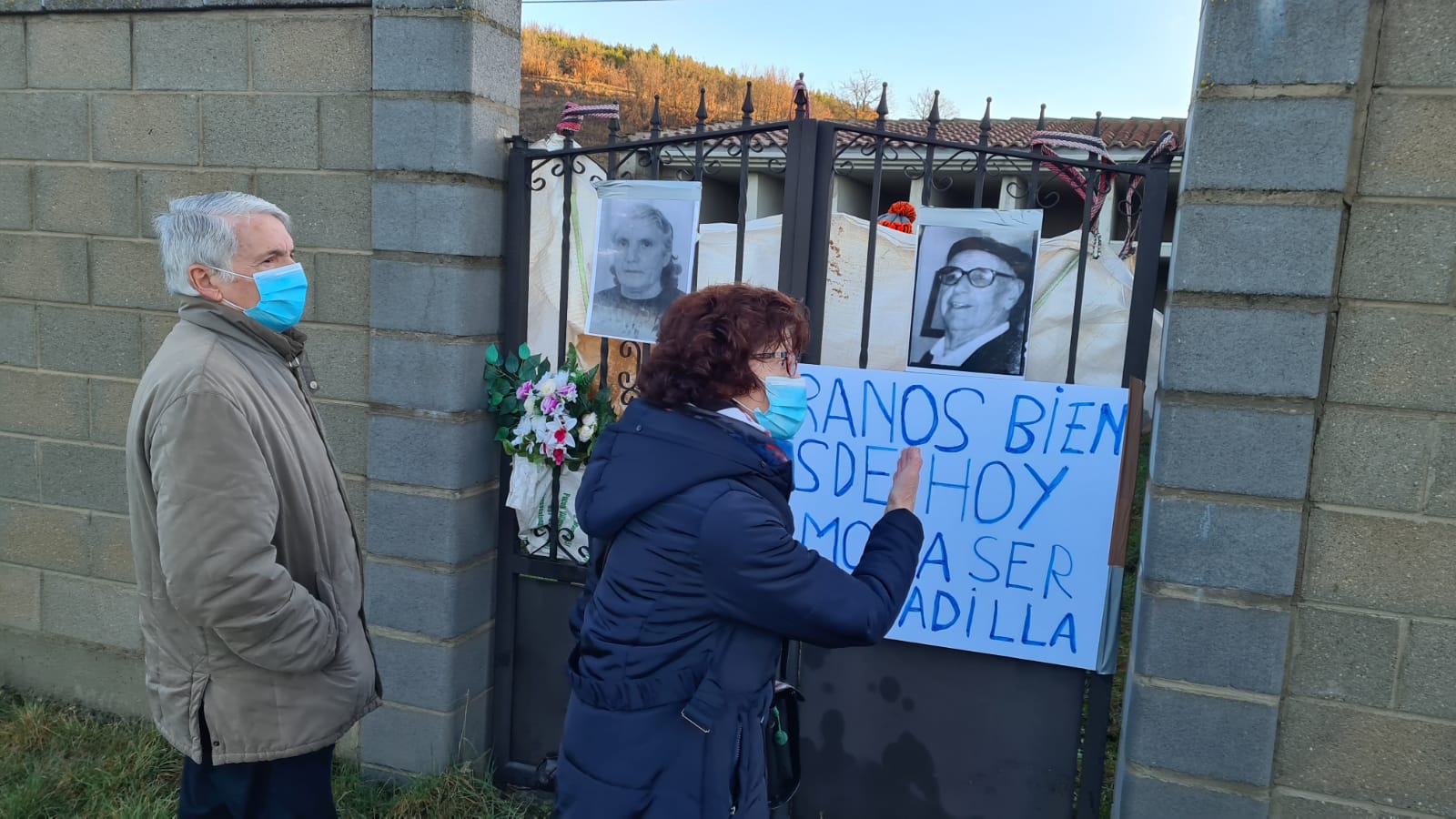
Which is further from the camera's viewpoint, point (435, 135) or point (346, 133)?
point (346, 133)

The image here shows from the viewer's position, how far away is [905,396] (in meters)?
3.02

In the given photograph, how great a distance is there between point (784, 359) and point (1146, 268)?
1322mm

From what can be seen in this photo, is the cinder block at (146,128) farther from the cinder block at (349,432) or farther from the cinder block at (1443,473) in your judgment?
the cinder block at (1443,473)

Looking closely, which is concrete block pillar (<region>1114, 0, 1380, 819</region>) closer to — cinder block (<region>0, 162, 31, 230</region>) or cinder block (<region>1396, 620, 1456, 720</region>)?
cinder block (<region>1396, 620, 1456, 720</region>)

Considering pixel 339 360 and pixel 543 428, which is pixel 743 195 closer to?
pixel 543 428

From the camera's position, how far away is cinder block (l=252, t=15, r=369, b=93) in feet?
10.9

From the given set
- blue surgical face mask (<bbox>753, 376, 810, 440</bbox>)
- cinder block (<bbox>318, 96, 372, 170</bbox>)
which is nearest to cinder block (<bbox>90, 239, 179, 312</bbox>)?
cinder block (<bbox>318, 96, 372, 170</bbox>)

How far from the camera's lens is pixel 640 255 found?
3299 mm

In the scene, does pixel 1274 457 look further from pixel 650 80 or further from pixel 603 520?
pixel 650 80

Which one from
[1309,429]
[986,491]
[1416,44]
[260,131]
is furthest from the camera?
[260,131]

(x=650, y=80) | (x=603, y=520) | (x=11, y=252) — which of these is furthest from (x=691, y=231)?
(x=650, y=80)

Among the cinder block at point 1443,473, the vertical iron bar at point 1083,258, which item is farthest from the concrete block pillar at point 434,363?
the cinder block at point 1443,473

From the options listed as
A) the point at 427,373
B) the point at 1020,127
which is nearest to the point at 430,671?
the point at 427,373

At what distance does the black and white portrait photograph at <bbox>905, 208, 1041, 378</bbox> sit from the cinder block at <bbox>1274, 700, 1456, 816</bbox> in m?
1.17
